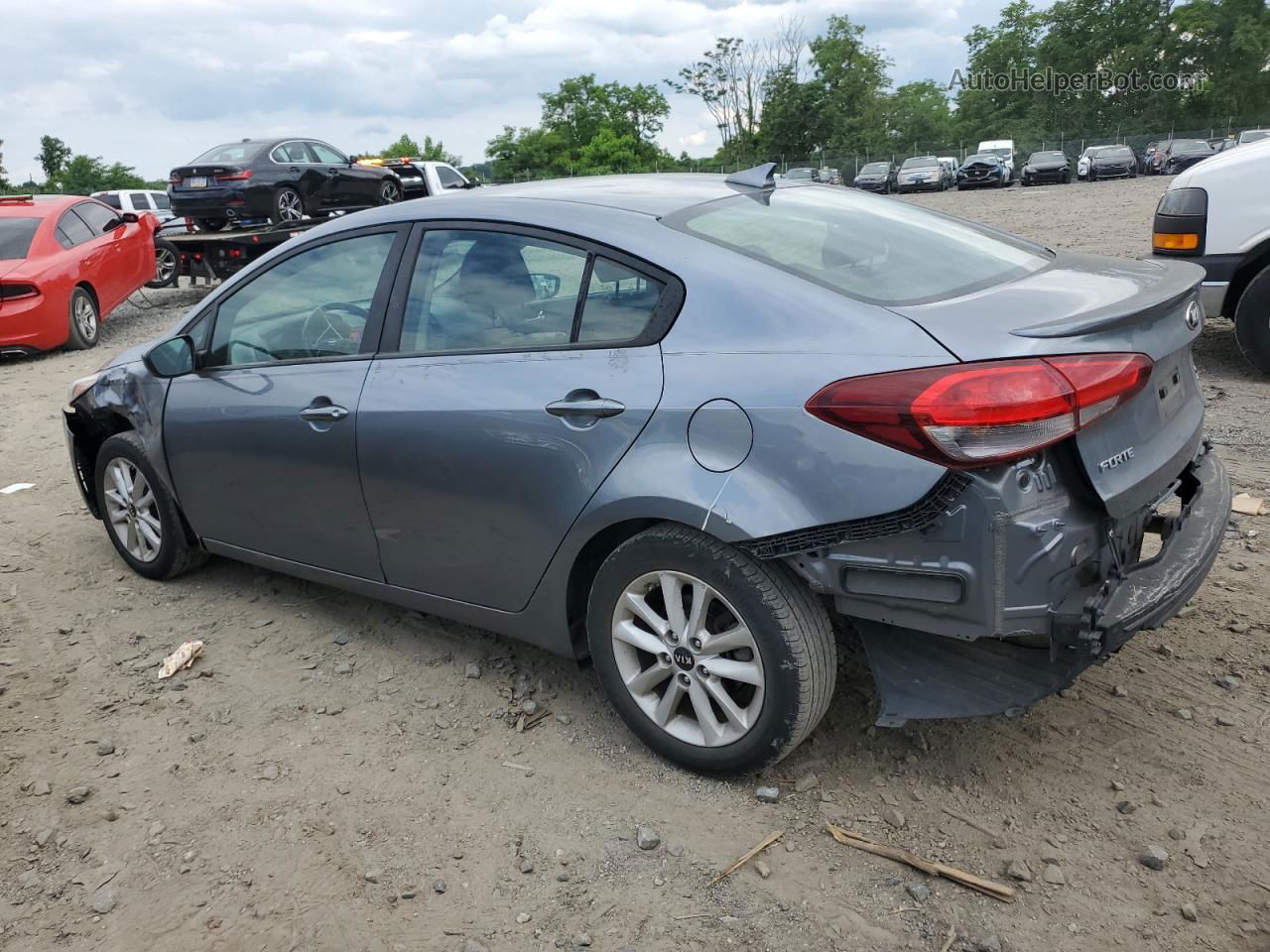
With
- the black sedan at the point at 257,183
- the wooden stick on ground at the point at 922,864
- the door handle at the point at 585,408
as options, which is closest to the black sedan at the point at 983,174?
the black sedan at the point at 257,183

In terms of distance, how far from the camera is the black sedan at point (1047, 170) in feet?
128

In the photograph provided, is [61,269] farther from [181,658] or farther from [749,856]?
[749,856]

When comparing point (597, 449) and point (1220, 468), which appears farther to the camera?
point (1220, 468)

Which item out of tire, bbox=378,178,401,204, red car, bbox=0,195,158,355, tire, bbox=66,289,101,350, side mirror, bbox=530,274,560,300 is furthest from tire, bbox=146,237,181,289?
side mirror, bbox=530,274,560,300

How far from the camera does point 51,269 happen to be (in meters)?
11.9

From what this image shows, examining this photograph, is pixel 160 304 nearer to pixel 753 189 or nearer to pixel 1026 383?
pixel 753 189

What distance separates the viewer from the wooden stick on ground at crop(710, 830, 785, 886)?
262 cm

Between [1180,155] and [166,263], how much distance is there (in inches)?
1519

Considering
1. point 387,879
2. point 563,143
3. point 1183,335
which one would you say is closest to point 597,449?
point 387,879

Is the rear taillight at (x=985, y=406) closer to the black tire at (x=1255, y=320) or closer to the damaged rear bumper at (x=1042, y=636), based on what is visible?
the damaged rear bumper at (x=1042, y=636)

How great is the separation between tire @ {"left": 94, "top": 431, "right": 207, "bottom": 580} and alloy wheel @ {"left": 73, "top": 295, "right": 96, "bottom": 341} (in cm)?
856

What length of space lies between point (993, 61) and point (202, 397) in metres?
84.4

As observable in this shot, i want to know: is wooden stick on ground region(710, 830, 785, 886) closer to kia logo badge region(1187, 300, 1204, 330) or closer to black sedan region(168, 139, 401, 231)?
kia logo badge region(1187, 300, 1204, 330)

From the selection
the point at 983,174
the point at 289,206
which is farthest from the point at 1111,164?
the point at 289,206
